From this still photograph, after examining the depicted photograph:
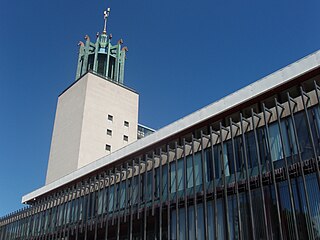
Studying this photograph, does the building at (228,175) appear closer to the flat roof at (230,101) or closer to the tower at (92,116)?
the flat roof at (230,101)

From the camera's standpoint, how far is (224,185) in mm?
19094

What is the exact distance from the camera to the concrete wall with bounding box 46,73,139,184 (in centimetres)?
4472

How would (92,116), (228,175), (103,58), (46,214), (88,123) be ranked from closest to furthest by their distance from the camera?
1. (228,175)
2. (46,214)
3. (88,123)
4. (92,116)
5. (103,58)

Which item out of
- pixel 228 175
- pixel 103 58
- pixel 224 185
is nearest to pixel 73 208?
pixel 228 175

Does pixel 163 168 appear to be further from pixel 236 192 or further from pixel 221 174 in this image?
pixel 236 192

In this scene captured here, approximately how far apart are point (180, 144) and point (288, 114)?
7.68m

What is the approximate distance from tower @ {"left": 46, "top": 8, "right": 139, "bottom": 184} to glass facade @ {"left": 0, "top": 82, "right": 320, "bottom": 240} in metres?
17.0

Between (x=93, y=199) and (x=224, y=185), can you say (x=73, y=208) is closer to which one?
(x=93, y=199)

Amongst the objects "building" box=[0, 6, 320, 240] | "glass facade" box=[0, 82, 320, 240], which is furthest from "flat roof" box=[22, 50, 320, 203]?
"glass facade" box=[0, 82, 320, 240]

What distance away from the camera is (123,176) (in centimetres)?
2675

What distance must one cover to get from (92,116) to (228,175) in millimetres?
29881

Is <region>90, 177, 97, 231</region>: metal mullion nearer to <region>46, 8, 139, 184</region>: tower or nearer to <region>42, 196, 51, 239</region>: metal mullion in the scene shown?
<region>42, 196, 51, 239</region>: metal mullion

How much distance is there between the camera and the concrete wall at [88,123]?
4472 cm

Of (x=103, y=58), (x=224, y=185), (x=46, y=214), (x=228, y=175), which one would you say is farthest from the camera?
(x=103, y=58)
